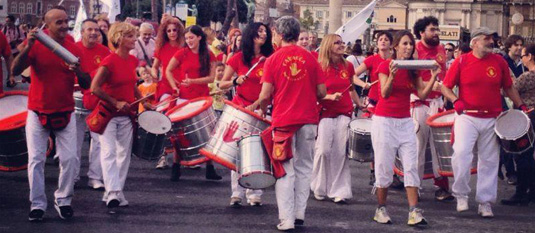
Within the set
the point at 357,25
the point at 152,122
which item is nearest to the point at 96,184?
the point at 152,122

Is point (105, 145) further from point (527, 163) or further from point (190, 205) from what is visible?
point (527, 163)

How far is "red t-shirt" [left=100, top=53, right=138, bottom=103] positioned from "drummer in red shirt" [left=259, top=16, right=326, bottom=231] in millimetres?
1508

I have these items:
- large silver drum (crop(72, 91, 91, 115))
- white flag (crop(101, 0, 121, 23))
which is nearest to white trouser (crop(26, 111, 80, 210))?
large silver drum (crop(72, 91, 91, 115))

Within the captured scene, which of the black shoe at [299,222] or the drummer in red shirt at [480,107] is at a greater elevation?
the drummer in red shirt at [480,107]

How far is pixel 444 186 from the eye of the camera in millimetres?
12062

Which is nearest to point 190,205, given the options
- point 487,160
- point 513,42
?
point 487,160

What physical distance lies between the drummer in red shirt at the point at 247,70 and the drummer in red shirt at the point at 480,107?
1890 millimetres

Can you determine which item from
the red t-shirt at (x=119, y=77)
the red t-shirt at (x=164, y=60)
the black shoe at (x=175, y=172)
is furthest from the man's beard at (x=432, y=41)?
the red t-shirt at (x=119, y=77)

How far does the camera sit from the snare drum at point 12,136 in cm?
1075

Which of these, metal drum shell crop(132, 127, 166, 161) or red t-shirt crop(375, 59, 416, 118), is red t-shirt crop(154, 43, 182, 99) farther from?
red t-shirt crop(375, 59, 416, 118)

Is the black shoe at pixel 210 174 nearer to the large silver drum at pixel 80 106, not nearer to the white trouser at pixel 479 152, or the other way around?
the large silver drum at pixel 80 106

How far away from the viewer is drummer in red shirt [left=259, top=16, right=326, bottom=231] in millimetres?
9555

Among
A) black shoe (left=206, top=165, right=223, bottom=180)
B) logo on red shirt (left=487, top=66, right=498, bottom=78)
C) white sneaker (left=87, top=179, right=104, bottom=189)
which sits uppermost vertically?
logo on red shirt (left=487, top=66, right=498, bottom=78)

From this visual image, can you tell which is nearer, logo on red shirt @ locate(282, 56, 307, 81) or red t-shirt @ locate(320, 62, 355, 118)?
logo on red shirt @ locate(282, 56, 307, 81)
